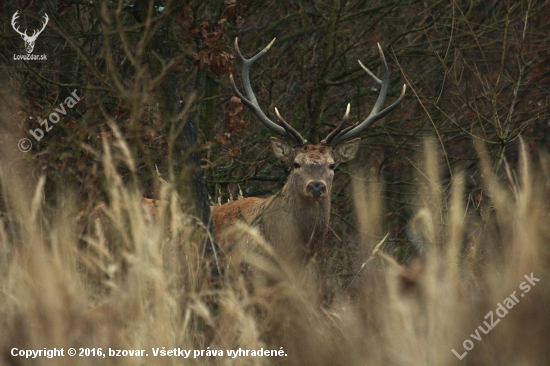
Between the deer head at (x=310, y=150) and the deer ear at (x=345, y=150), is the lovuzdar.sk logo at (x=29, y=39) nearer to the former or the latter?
the deer head at (x=310, y=150)

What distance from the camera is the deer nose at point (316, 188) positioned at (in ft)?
19.5

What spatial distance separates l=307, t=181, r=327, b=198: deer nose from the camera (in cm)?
595

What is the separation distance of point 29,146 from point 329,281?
10.5ft

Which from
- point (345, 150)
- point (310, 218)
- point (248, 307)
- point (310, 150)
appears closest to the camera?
point (248, 307)

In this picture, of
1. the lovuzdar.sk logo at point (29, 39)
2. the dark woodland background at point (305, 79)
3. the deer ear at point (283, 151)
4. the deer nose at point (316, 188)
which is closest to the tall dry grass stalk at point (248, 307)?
the deer nose at point (316, 188)

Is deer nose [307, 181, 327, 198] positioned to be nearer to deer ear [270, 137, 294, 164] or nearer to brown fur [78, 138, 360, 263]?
brown fur [78, 138, 360, 263]

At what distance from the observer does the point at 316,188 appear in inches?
234

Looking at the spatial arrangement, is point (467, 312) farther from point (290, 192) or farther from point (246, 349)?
point (290, 192)

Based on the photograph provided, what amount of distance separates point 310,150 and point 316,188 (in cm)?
47

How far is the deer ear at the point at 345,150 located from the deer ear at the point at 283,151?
0.40 meters

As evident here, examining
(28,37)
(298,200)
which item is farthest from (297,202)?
(28,37)

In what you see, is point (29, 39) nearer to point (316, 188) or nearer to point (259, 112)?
point (259, 112)

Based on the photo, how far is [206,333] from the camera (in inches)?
154

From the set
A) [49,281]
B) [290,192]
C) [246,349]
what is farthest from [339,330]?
[290,192]
